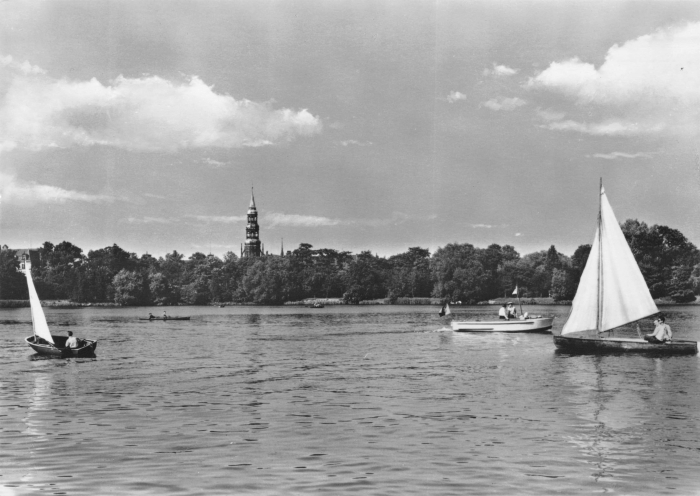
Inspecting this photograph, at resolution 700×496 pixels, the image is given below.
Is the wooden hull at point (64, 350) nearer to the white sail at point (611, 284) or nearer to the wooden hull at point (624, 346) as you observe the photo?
the wooden hull at point (624, 346)

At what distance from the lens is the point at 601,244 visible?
57250 mm

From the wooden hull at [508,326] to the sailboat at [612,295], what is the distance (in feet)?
108

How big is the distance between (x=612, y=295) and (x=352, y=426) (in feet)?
104

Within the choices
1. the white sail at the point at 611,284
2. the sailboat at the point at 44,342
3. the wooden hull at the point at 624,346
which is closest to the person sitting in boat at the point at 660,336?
the wooden hull at the point at 624,346

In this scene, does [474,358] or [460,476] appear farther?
[474,358]

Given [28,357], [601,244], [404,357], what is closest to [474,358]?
[404,357]

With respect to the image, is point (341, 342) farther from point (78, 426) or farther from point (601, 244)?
point (78, 426)

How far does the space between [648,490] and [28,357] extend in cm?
5092

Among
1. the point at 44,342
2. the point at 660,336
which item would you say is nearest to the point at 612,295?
the point at 660,336

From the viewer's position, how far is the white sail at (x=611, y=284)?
182 feet

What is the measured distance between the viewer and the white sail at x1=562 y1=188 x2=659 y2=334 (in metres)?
55.4

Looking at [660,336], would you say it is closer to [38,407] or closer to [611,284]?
[611,284]

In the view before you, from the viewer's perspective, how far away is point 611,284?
185ft

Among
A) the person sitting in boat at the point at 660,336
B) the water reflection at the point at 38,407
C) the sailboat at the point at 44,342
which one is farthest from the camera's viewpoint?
the sailboat at the point at 44,342
